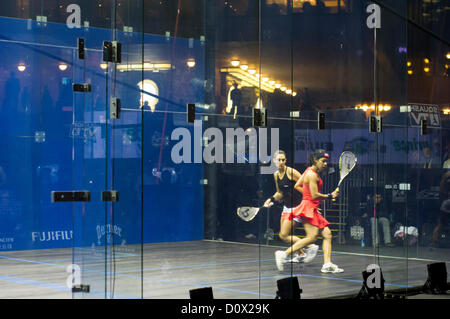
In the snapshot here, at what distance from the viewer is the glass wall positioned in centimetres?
481

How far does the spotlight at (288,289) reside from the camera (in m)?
5.15

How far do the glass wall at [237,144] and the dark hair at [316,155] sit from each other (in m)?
0.04

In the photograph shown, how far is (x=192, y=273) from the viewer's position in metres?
5.88

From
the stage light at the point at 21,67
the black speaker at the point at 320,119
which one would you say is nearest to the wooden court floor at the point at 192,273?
the black speaker at the point at 320,119

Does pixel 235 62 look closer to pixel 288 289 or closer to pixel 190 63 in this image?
pixel 190 63

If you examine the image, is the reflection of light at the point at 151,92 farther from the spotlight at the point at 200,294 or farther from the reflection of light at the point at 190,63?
the spotlight at the point at 200,294

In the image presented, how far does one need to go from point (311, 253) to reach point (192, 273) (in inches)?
41.6

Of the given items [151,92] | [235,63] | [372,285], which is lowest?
[372,285]

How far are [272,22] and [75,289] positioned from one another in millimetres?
2465

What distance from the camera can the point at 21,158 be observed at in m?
9.80

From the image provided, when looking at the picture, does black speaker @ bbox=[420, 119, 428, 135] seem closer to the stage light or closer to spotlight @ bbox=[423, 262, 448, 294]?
spotlight @ bbox=[423, 262, 448, 294]

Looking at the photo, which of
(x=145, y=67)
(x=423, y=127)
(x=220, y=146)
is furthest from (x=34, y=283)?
(x=423, y=127)
